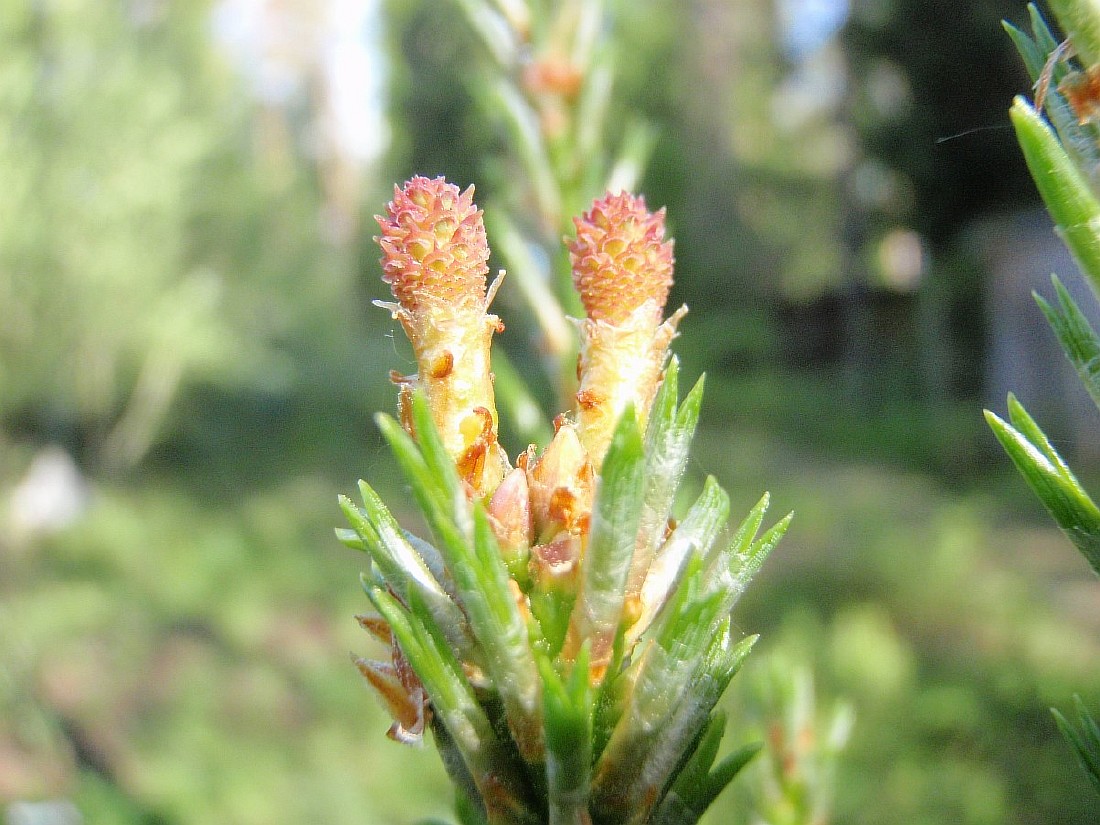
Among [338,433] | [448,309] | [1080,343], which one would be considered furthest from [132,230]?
[1080,343]

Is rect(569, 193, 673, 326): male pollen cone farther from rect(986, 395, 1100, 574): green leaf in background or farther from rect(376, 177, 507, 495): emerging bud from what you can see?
rect(986, 395, 1100, 574): green leaf in background

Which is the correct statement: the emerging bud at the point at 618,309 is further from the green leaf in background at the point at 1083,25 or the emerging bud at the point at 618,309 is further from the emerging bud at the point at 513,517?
the green leaf in background at the point at 1083,25

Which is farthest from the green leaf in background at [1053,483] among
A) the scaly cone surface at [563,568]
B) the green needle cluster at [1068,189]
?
the scaly cone surface at [563,568]

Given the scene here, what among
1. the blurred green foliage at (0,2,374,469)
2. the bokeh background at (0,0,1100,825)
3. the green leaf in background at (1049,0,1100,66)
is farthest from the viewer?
the blurred green foliage at (0,2,374,469)

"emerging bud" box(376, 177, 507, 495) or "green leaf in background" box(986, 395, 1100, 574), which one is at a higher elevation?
"emerging bud" box(376, 177, 507, 495)

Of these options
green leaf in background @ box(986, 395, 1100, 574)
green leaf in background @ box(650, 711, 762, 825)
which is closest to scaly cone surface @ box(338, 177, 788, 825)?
green leaf in background @ box(650, 711, 762, 825)

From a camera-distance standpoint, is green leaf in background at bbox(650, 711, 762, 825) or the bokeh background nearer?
green leaf in background at bbox(650, 711, 762, 825)

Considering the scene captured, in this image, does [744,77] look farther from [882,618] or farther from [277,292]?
[882,618]

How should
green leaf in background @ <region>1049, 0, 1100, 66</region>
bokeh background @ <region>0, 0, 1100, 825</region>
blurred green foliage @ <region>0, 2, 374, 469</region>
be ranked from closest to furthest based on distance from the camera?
green leaf in background @ <region>1049, 0, 1100, 66</region> < bokeh background @ <region>0, 0, 1100, 825</region> < blurred green foliage @ <region>0, 2, 374, 469</region>

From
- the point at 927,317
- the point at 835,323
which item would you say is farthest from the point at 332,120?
the point at 927,317
